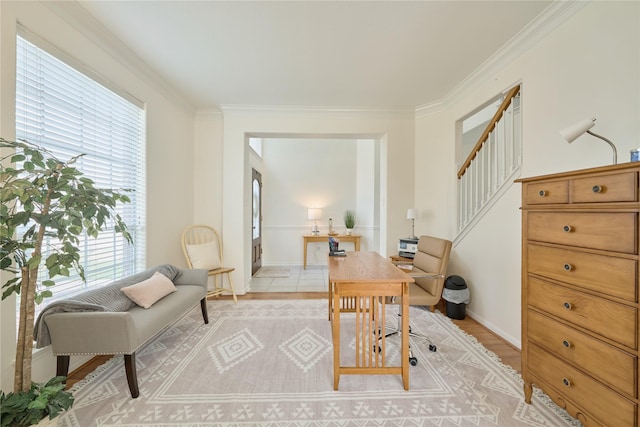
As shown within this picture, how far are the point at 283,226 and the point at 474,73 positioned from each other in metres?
4.34

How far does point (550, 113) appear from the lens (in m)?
1.92

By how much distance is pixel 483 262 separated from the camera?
103 inches

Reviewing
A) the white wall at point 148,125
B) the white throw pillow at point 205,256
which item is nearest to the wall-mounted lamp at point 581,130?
the white wall at point 148,125

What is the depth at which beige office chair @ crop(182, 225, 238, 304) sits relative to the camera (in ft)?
10.3

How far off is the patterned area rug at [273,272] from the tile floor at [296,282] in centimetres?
7

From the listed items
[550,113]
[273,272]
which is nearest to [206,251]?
[273,272]

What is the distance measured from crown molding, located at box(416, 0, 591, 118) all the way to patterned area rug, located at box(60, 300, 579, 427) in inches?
108

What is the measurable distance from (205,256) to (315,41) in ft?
9.22

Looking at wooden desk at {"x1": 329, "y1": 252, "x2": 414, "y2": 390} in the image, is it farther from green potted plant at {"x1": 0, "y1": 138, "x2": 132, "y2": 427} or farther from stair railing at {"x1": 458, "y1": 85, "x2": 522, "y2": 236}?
stair railing at {"x1": 458, "y1": 85, "x2": 522, "y2": 236}

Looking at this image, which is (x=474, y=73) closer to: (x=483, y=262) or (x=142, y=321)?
(x=483, y=262)

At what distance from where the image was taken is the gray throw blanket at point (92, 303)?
1.55 meters

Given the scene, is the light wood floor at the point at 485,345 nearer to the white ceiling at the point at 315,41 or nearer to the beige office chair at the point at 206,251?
the beige office chair at the point at 206,251

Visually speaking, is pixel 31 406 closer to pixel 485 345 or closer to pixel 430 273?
pixel 430 273

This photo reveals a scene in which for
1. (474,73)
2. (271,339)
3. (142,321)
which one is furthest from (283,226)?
(474,73)
